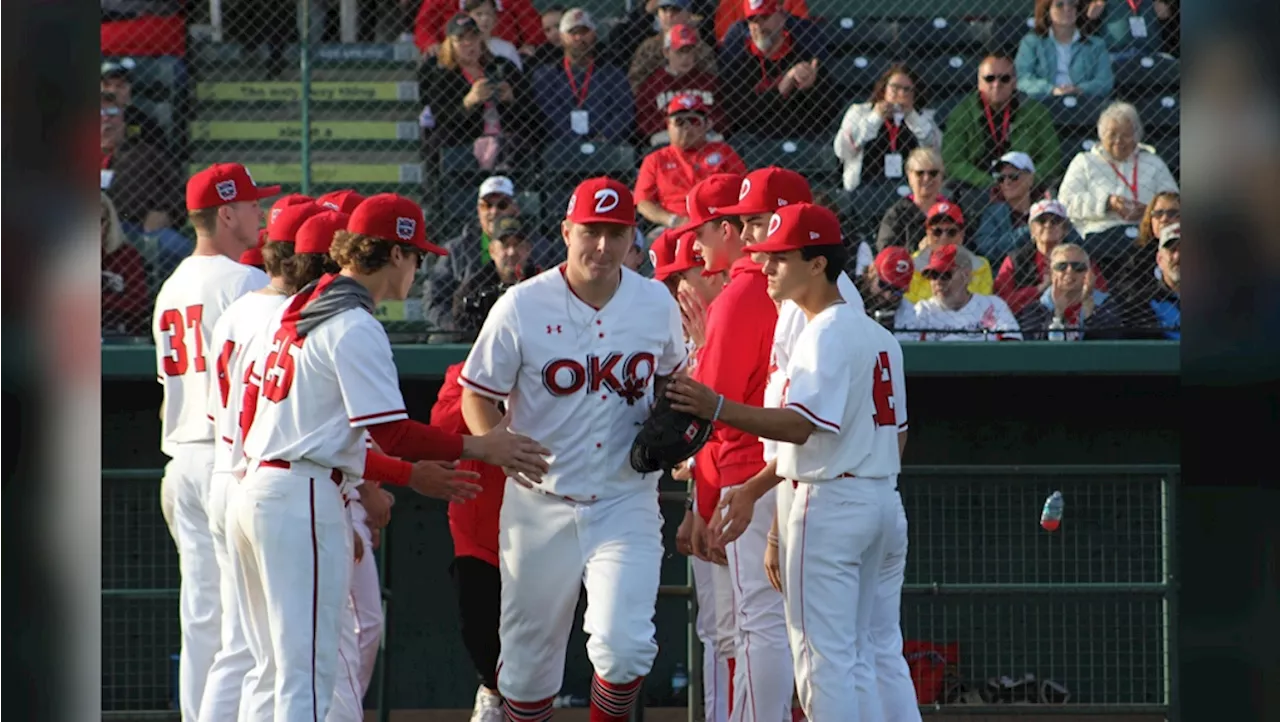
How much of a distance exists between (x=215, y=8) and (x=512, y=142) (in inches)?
95.2

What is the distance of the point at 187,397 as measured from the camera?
5035 millimetres

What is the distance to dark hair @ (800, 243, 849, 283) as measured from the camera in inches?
167

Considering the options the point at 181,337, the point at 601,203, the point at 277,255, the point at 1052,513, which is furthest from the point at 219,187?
the point at 1052,513

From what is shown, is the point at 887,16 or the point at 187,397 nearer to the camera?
the point at 187,397

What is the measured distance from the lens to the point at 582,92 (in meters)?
8.24

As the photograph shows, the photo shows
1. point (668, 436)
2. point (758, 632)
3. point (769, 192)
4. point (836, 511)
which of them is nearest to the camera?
point (836, 511)

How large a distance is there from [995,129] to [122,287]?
13.8ft

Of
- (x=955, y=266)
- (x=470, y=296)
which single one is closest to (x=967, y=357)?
(x=955, y=266)

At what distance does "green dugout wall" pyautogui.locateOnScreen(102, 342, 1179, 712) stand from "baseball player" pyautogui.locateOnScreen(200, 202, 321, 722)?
1.88 metres

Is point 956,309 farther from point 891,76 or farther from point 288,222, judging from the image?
point 288,222

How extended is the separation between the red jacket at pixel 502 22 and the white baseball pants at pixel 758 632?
4.58m

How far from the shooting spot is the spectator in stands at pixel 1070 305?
6836mm

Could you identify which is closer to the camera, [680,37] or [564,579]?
[564,579]
